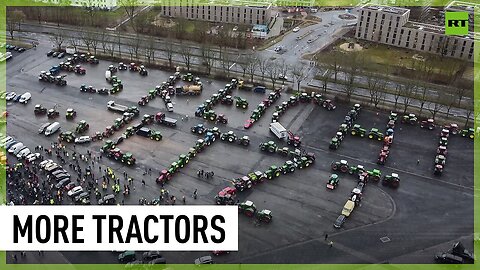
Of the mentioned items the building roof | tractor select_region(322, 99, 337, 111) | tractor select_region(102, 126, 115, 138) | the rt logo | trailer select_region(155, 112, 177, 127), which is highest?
the building roof

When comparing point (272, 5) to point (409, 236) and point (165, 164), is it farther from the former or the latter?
point (409, 236)

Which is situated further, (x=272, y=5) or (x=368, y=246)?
(x=272, y=5)

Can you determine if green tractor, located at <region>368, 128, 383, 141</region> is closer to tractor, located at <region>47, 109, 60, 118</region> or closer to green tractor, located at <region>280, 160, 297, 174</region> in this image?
green tractor, located at <region>280, 160, 297, 174</region>

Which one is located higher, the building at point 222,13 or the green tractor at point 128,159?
the building at point 222,13

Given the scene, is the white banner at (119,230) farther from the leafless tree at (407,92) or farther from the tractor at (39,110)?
the leafless tree at (407,92)

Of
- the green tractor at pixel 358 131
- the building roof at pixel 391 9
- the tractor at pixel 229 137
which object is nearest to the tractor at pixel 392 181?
the green tractor at pixel 358 131

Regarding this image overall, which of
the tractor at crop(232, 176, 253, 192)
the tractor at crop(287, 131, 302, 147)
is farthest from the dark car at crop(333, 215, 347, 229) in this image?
the tractor at crop(287, 131, 302, 147)

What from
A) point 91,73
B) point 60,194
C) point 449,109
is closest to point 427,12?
point 449,109
